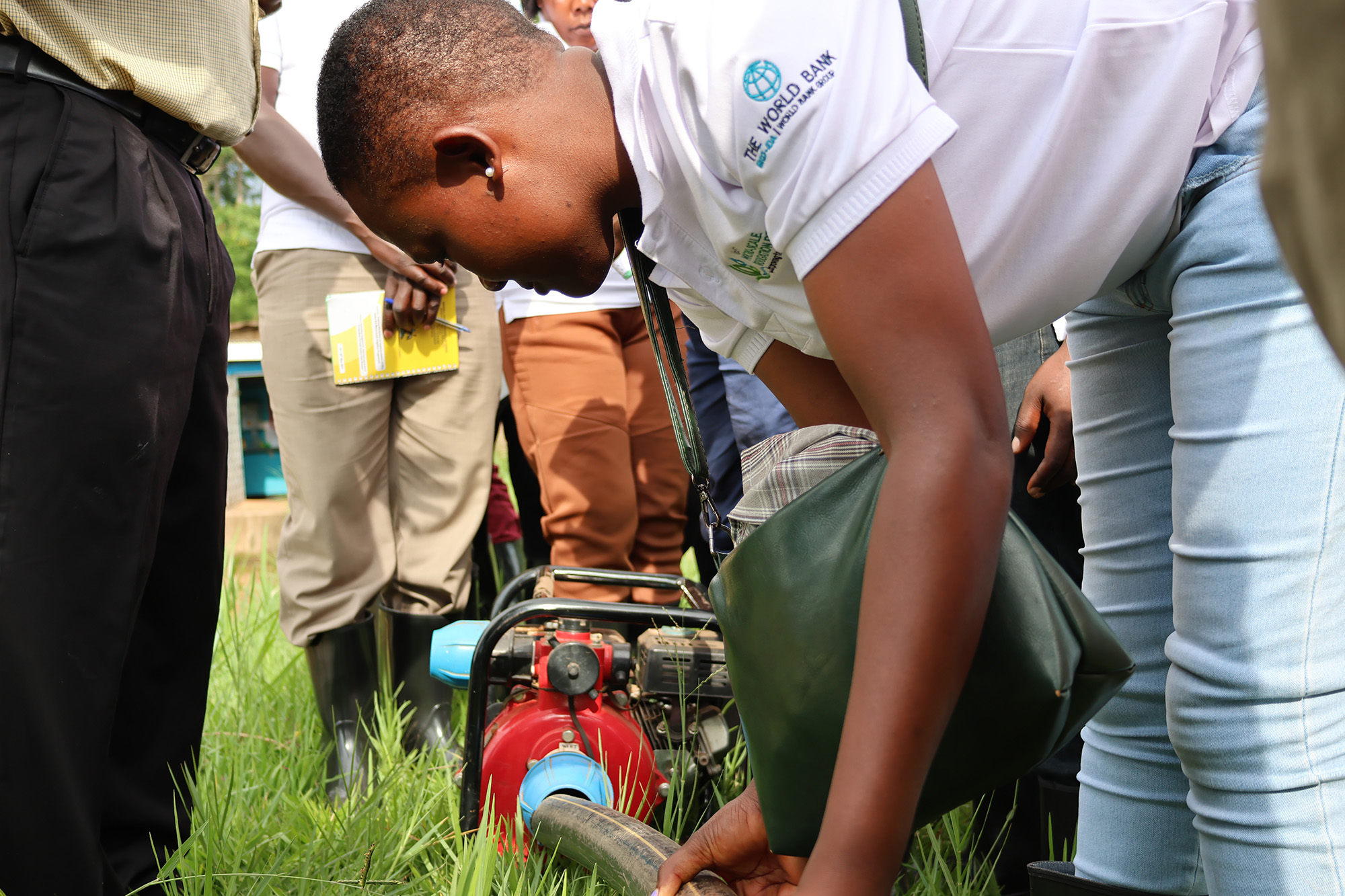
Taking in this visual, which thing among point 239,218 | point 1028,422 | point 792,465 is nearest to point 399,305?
point 1028,422

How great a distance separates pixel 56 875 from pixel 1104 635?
1.52 meters

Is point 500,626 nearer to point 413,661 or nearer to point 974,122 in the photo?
point 413,661

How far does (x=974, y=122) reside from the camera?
1068mm

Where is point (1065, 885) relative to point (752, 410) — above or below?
below

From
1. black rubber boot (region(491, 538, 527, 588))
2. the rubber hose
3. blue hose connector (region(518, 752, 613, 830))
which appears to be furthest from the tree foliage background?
the rubber hose

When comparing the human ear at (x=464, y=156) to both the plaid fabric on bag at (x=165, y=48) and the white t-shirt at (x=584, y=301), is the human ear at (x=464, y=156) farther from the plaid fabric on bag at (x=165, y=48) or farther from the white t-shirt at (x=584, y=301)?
the white t-shirt at (x=584, y=301)

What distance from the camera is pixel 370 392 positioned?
2.76 meters

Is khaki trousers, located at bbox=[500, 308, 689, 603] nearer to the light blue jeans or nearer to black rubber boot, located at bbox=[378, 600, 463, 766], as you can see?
black rubber boot, located at bbox=[378, 600, 463, 766]

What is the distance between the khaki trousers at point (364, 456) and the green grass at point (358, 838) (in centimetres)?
35

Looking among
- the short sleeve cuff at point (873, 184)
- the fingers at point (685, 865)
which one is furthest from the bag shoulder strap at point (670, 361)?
the short sleeve cuff at point (873, 184)

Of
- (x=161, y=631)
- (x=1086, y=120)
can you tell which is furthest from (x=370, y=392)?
(x=1086, y=120)

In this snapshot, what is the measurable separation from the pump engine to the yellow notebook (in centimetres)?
79

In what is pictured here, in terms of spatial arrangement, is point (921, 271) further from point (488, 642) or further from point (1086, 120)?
point (488, 642)

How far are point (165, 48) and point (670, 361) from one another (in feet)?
3.23
